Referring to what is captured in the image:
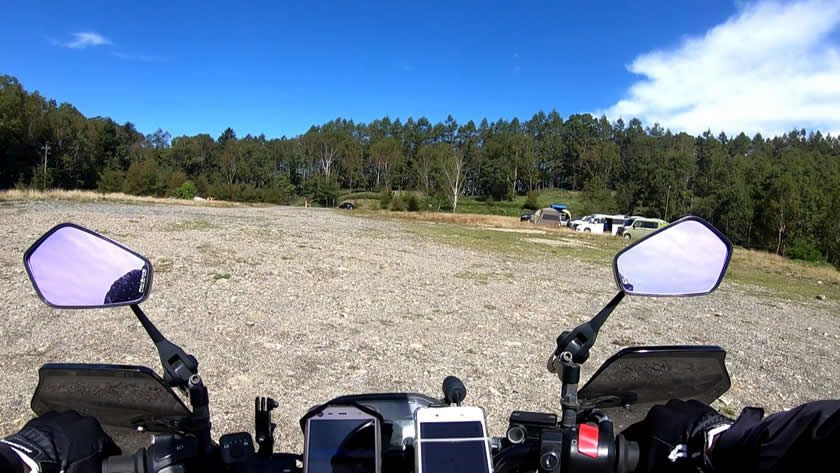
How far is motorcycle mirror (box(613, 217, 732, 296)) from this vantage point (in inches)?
60.6

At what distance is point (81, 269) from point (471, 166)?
100184 millimetres

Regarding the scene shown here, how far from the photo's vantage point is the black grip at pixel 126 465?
1.15 m

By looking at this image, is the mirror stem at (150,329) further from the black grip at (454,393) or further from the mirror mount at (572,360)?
the mirror mount at (572,360)

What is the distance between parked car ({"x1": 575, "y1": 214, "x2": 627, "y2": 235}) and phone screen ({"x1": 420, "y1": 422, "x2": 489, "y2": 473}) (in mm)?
46713

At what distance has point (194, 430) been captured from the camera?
1258mm

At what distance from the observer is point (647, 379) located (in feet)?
4.74

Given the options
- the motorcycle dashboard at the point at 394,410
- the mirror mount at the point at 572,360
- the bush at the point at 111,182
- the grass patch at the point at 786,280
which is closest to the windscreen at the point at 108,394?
the motorcycle dashboard at the point at 394,410

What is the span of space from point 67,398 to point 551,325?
6.18m

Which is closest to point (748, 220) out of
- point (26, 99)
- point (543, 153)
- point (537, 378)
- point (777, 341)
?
point (543, 153)

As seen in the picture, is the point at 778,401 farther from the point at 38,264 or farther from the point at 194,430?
the point at 38,264

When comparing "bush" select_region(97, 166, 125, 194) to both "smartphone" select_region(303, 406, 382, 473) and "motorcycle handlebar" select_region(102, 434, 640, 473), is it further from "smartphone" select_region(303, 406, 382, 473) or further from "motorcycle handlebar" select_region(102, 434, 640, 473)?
"smartphone" select_region(303, 406, 382, 473)

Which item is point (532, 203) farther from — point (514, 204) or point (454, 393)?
point (454, 393)

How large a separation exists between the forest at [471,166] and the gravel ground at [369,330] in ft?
142

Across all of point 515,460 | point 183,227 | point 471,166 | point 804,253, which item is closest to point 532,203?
point 471,166
